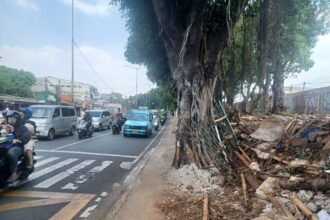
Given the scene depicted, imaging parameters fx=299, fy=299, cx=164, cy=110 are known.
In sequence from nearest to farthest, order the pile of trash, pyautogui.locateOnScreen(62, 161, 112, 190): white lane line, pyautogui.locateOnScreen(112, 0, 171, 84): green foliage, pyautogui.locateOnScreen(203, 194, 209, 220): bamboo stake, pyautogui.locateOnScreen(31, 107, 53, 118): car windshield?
the pile of trash, pyautogui.locateOnScreen(203, 194, 209, 220): bamboo stake, pyautogui.locateOnScreen(62, 161, 112, 190): white lane line, pyautogui.locateOnScreen(112, 0, 171, 84): green foliage, pyautogui.locateOnScreen(31, 107, 53, 118): car windshield

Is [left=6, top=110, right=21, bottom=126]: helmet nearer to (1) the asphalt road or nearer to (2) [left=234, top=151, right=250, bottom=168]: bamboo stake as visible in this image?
(1) the asphalt road

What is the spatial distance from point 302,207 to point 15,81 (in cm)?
4696

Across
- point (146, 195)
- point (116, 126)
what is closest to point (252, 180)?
point (146, 195)

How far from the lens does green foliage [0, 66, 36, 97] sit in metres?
41.2

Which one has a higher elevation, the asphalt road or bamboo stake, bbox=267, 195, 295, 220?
bamboo stake, bbox=267, 195, 295, 220

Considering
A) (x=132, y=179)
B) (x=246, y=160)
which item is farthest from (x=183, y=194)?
(x=132, y=179)

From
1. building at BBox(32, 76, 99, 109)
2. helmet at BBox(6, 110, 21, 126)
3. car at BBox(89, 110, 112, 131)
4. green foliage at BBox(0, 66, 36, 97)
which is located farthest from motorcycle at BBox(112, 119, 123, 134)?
building at BBox(32, 76, 99, 109)

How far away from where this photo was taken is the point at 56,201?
6059 mm

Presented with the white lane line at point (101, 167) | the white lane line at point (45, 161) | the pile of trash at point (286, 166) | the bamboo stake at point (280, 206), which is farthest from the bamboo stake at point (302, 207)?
the white lane line at point (45, 161)

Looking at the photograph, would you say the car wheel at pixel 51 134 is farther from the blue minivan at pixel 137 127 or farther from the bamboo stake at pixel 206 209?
the bamboo stake at pixel 206 209

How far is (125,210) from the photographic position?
18.9 ft

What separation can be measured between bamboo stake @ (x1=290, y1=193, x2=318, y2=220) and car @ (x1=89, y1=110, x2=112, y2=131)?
21381 millimetres

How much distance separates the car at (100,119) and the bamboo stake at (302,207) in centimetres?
2138

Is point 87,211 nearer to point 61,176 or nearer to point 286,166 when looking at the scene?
point 61,176
